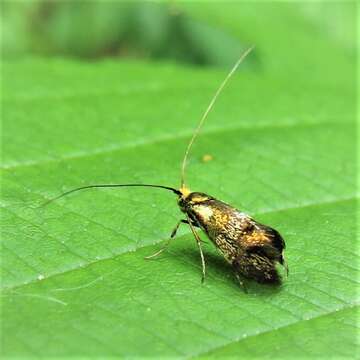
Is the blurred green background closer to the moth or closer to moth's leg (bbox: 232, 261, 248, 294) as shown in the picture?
the moth

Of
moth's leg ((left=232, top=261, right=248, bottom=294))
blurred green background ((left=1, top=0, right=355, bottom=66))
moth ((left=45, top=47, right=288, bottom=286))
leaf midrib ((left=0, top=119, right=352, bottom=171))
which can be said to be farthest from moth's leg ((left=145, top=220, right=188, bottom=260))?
blurred green background ((left=1, top=0, right=355, bottom=66))

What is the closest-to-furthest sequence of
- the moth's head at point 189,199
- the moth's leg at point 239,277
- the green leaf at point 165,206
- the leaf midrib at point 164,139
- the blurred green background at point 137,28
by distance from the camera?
the green leaf at point 165,206, the moth's leg at point 239,277, the moth's head at point 189,199, the leaf midrib at point 164,139, the blurred green background at point 137,28

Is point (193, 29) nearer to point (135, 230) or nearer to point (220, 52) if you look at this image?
point (220, 52)

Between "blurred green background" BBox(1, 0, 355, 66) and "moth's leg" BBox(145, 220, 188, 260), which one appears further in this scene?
"blurred green background" BBox(1, 0, 355, 66)

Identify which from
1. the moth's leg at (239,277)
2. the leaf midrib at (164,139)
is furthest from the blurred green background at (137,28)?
the moth's leg at (239,277)

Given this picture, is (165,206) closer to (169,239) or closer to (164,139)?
(169,239)

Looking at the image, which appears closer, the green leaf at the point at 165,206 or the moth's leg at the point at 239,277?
the green leaf at the point at 165,206

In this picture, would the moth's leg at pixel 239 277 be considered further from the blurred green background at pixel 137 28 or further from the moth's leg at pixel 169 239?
the blurred green background at pixel 137 28
